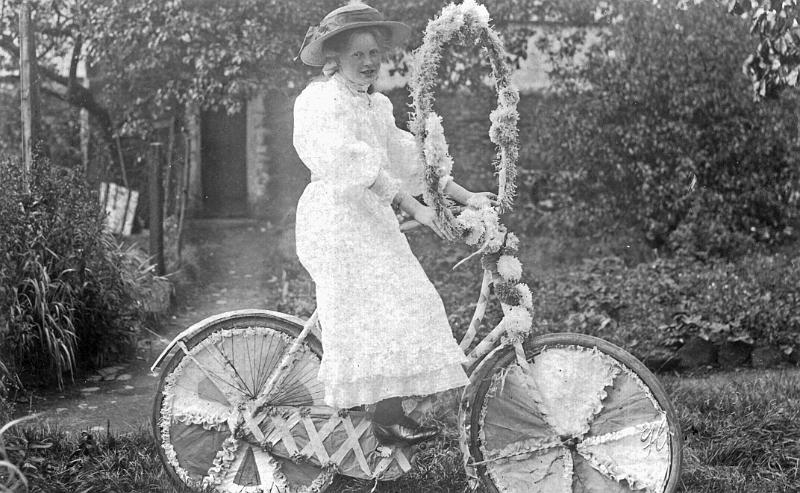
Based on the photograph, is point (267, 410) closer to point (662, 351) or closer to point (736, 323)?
point (662, 351)

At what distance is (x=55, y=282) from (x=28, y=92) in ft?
5.35

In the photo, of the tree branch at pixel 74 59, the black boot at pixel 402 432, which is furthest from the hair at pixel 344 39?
the tree branch at pixel 74 59

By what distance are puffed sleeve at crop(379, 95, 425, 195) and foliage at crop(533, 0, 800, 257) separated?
571cm

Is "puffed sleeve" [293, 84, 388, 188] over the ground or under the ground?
over

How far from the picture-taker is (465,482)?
3.76 metres

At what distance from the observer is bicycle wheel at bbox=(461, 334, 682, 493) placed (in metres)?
3.20

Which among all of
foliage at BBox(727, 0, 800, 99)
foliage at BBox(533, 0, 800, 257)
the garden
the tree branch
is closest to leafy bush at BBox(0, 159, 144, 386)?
the garden

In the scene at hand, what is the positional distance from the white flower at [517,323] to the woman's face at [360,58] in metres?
1.03

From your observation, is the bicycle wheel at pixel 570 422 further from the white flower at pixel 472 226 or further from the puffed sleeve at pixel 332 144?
the puffed sleeve at pixel 332 144

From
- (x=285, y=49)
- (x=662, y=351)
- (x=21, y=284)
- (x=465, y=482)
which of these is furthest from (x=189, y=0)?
(x=465, y=482)

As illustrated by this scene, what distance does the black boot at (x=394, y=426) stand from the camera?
3.43 metres

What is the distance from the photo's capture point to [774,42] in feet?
16.6

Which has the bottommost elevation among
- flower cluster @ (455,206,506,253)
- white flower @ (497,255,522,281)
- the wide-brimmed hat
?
white flower @ (497,255,522,281)

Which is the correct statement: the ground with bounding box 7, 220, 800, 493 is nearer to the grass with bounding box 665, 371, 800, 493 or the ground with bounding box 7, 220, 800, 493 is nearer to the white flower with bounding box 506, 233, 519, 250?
the grass with bounding box 665, 371, 800, 493
